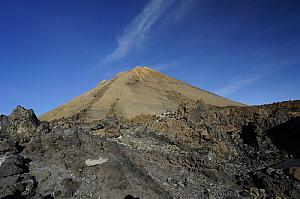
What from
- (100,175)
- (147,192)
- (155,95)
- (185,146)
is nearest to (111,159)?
(100,175)

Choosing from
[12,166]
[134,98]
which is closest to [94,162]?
[12,166]

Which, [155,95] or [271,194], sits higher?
[155,95]

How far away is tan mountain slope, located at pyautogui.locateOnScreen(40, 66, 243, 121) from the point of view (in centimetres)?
3668

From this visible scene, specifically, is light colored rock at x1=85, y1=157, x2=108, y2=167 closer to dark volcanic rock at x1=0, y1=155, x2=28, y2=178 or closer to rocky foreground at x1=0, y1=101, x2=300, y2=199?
rocky foreground at x1=0, y1=101, x2=300, y2=199

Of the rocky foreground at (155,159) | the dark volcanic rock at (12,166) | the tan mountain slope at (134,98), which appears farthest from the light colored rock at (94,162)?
the tan mountain slope at (134,98)

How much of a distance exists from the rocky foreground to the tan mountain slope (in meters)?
15.5

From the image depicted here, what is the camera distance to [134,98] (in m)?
40.9

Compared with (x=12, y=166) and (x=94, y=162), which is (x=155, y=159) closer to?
(x=94, y=162)

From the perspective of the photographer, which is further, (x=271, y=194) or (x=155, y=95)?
(x=155, y=95)

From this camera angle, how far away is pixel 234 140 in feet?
65.1

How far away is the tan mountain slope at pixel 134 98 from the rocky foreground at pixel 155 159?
1550 centimetres

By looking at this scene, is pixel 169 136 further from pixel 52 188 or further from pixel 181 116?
pixel 52 188

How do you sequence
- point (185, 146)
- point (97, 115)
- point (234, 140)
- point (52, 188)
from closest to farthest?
point (52, 188) < point (185, 146) < point (234, 140) < point (97, 115)

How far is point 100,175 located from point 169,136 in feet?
24.6
